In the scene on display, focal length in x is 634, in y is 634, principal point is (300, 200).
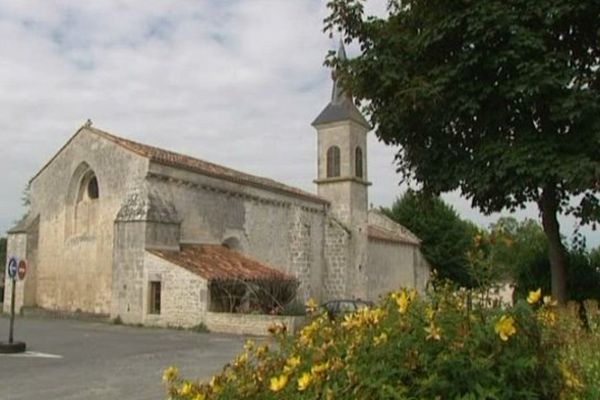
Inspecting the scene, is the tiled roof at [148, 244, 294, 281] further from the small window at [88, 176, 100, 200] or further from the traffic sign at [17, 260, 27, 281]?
the traffic sign at [17, 260, 27, 281]

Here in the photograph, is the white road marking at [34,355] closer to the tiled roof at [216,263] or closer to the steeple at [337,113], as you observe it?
the tiled roof at [216,263]

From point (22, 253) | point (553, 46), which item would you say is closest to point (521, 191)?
point (553, 46)

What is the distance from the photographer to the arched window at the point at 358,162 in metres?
34.2

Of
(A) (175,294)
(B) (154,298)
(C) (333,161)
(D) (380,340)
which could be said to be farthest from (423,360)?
(C) (333,161)

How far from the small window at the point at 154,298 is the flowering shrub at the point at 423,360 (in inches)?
740

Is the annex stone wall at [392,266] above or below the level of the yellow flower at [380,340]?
above

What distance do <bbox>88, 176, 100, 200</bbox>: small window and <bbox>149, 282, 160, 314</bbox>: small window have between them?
20.3 feet

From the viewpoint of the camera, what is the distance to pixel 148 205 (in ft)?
74.9

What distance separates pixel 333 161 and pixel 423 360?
3116 cm

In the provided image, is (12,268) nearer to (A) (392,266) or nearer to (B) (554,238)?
(B) (554,238)

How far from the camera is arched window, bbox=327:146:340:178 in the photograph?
34.1 m

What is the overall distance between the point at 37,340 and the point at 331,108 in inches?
875

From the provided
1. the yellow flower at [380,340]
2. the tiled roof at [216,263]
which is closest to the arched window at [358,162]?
the tiled roof at [216,263]

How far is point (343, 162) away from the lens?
33844 mm
